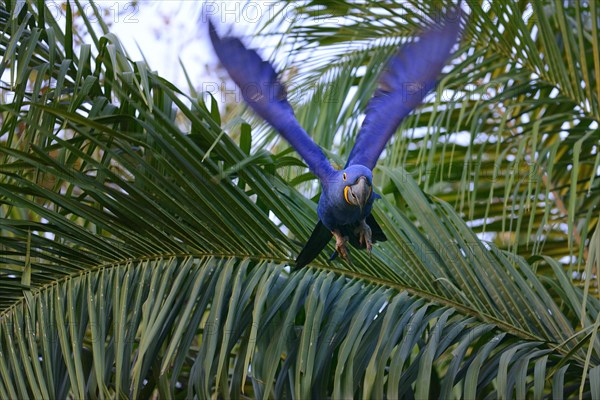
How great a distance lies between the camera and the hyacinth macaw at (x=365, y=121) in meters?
2.34

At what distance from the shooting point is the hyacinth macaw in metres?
2.34

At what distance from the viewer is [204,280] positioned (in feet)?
7.97

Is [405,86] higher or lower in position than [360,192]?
higher

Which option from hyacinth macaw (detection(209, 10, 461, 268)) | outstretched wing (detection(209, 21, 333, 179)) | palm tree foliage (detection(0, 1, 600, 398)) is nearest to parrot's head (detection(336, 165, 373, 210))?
hyacinth macaw (detection(209, 10, 461, 268))

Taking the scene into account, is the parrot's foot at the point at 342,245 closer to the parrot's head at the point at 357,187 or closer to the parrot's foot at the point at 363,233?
the parrot's foot at the point at 363,233

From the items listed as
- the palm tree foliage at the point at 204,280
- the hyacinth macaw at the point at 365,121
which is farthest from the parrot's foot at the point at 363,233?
the palm tree foliage at the point at 204,280

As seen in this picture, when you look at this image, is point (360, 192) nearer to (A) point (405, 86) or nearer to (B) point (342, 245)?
(B) point (342, 245)

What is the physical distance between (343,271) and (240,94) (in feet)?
2.24

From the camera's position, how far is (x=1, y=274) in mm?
2418

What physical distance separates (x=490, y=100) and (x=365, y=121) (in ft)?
3.21

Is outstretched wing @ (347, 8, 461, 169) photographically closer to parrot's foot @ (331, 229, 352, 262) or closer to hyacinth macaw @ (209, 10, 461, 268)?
hyacinth macaw @ (209, 10, 461, 268)

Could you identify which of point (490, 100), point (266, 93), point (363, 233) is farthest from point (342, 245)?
point (490, 100)

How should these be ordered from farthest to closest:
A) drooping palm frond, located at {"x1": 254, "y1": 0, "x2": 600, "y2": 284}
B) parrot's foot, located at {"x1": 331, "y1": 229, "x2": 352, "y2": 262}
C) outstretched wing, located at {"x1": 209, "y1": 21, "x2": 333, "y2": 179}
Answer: drooping palm frond, located at {"x1": 254, "y1": 0, "x2": 600, "y2": 284}, parrot's foot, located at {"x1": 331, "y1": 229, "x2": 352, "y2": 262}, outstretched wing, located at {"x1": 209, "y1": 21, "x2": 333, "y2": 179}

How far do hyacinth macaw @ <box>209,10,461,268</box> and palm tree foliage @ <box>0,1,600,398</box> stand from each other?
14 cm
